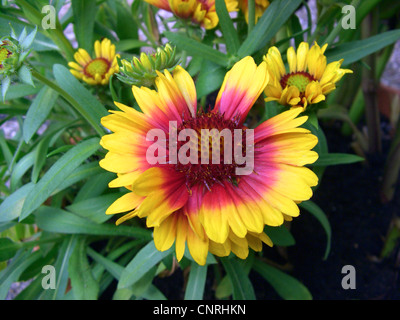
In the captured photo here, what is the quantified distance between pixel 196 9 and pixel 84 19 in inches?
8.5

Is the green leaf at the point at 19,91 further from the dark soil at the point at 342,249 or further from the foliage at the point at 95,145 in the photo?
the dark soil at the point at 342,249

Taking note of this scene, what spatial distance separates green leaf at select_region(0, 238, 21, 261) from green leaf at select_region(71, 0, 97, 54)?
393 mm

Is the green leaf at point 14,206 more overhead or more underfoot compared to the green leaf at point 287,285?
more overhead

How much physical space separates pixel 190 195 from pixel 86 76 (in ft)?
1.08

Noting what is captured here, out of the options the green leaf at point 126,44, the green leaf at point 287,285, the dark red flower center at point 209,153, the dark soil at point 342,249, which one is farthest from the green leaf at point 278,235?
the green leaf at point 126,44

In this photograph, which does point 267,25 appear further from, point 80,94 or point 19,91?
point 19,91

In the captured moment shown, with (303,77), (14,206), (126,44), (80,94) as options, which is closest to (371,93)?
(303,77)

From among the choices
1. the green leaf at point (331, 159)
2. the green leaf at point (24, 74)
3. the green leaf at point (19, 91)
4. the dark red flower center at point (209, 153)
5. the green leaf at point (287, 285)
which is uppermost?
the green leaf at point (19, 91)

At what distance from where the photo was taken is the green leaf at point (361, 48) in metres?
0.57

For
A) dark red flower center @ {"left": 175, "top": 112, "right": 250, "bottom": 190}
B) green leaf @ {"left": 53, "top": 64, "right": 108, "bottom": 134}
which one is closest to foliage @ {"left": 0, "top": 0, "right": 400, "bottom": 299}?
green leaf @ {"left": 53, "top": 64, "right": 108, "bottom": 134}

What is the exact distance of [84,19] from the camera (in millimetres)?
649

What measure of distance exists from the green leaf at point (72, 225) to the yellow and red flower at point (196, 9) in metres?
0.38

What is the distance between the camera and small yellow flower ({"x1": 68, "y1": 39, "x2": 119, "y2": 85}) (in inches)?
23.9

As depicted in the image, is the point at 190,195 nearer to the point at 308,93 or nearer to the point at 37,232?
the point at 308,93
